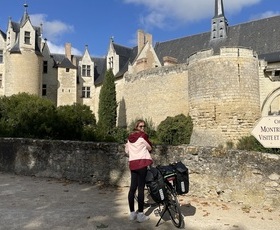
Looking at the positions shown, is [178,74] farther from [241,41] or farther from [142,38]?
[142,38]

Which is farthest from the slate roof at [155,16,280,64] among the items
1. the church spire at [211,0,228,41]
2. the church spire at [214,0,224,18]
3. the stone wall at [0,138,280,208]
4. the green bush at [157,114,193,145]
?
the stone wall at [0,138,280,208]

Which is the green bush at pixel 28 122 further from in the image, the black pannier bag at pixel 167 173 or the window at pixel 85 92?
the window at pixel 85 92

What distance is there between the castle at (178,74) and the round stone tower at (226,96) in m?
0.06

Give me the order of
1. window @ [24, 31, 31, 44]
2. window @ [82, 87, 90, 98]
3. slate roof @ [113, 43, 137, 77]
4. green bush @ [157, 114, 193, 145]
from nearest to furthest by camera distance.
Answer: green bush @ [157, 114, 193, 145] → window @ [24, 31, 31, 44] → slate roof @ [113, 43, 137, 77] → window @ [82, 87, 90, 98]

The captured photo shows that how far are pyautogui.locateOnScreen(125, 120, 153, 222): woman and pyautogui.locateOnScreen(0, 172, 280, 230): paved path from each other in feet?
0.58

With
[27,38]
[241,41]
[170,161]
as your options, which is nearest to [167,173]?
[170,161]

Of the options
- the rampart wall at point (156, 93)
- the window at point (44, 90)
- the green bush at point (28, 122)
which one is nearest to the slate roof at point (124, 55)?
the rampart wall at point (156, 93)

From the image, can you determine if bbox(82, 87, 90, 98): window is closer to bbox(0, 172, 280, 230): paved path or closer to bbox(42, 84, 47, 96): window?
bbox(42, 84, 47, 96): window

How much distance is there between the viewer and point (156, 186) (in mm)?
4297

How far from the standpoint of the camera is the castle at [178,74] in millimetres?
19266

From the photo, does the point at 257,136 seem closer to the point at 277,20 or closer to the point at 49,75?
the point at 277,20

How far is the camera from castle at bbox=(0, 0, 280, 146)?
63.2 feet

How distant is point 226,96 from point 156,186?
15.8m

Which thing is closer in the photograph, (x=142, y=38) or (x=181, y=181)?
(x=181, y=181)
